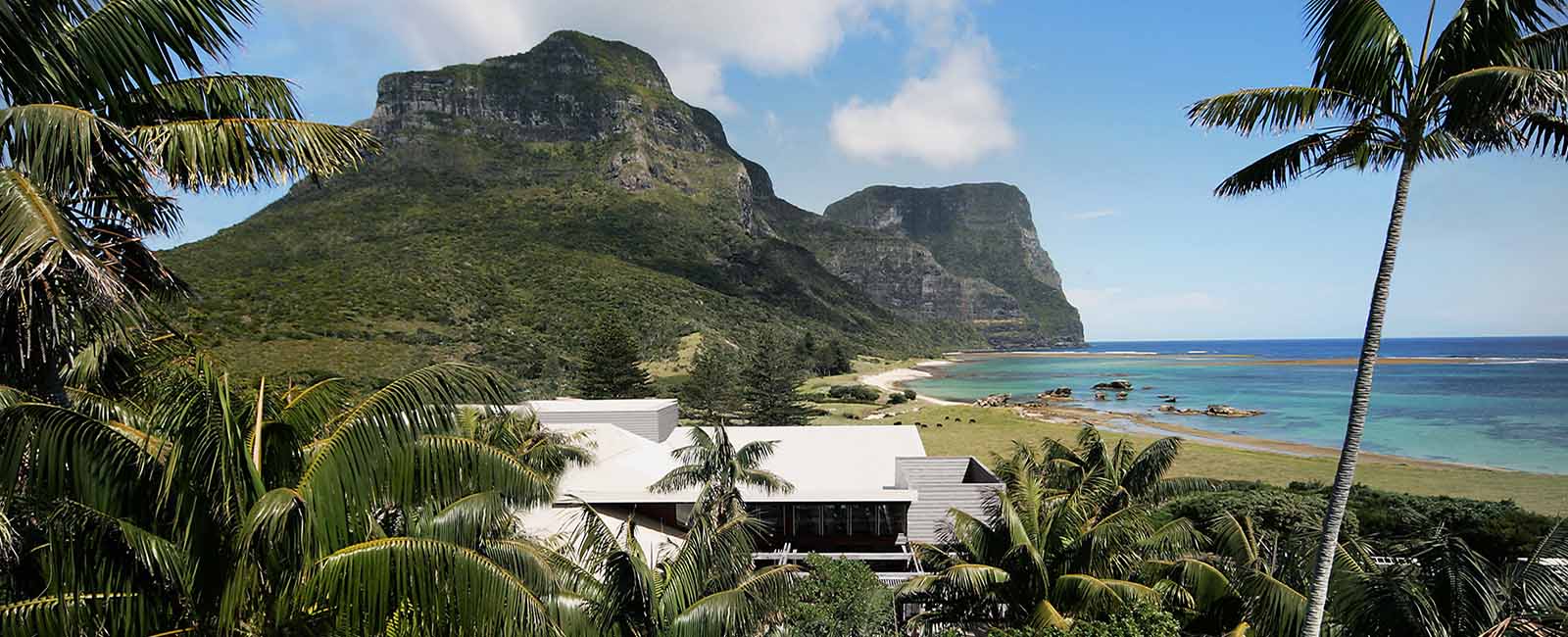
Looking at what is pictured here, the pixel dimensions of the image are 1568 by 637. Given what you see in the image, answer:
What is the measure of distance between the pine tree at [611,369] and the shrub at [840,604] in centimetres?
4075

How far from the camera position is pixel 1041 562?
410 inches

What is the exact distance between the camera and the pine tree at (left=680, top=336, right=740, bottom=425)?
166ft

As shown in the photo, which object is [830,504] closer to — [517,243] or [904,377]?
[517,243]

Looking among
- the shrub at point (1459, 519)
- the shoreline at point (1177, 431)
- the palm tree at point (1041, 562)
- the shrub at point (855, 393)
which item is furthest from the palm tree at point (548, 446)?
the shrub at point (855, 393)

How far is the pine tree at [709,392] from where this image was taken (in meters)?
50.6

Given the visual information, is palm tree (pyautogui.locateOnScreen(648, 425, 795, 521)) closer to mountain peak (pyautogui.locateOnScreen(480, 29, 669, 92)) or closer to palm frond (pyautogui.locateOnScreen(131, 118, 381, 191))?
palm frond (pyautogui.locateOnScreen(131, 118, 381, 191))

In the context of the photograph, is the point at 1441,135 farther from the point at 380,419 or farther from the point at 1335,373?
the point at 1335,373

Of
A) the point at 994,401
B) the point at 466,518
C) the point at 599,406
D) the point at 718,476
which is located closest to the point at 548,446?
the point at 718,476

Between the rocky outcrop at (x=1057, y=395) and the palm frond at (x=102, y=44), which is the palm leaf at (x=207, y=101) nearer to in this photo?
the palm frond at (x=102, y=44)

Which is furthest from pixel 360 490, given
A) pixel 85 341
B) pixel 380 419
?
pixel 85 341

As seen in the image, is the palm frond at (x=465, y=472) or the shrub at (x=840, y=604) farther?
the shrub at (x=840, y=604)

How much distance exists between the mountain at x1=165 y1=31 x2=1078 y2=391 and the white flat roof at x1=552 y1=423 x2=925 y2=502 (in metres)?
8.42

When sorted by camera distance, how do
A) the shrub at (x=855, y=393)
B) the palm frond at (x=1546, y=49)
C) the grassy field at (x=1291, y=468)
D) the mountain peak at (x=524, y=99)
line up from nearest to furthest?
1. the palm frond at (x=1546, y=49)
2. the grassy field at (x=1291, y=468)
3. the shrub at (x=855, y=393)
4. the mountain peak at (x=524, y=99)

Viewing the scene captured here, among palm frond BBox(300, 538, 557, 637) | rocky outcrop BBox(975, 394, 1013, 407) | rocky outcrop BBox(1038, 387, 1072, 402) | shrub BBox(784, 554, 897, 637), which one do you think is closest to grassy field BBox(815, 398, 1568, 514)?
rocky outcrop BBox(975, 394, 1013, 407)
